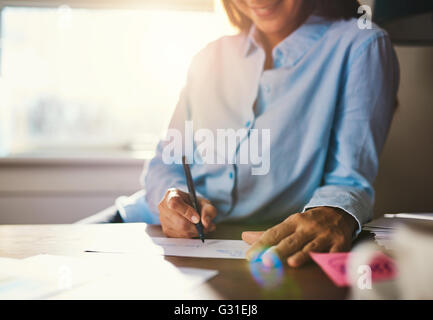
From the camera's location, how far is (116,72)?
162cm

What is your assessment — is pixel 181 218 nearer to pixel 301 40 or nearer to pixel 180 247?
pixel 180 247

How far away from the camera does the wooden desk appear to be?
1.21 ft

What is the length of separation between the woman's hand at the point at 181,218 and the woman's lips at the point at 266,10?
18.1 inches

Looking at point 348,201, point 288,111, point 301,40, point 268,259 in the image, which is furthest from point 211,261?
point 301,40

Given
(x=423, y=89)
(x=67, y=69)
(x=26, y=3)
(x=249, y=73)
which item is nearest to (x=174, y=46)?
(x=67, y=69)

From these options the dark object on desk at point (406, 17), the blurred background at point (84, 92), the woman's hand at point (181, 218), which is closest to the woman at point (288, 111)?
the woman's hand at point (181, 218)

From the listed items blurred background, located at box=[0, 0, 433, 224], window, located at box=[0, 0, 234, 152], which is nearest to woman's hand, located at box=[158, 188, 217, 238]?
blurred background, located at box=[0, 0, 433, 224]

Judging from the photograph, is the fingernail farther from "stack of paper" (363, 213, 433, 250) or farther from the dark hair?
the dark hair

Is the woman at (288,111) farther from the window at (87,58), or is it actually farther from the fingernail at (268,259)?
the window at (87,58)

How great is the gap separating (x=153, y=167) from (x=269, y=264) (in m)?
0.50

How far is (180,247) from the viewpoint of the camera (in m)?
0.55

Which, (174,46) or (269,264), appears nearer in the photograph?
(269,264)

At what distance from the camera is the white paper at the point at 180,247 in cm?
51

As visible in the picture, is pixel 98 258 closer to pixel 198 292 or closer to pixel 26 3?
pixel 198 292
